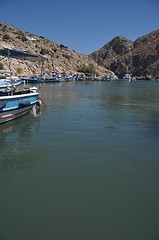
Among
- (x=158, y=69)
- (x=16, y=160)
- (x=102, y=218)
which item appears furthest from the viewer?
(x=158, y=69)

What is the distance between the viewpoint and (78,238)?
5.05 meters

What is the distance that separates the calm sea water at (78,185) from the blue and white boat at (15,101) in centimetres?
184

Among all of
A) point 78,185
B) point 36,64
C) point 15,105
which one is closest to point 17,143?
point 78,185

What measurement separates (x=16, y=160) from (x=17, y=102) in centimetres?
754

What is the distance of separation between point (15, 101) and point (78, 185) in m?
9.78

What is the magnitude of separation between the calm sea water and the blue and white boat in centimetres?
184

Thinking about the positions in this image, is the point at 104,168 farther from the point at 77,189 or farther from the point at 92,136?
the point at 92,136

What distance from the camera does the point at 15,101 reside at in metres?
15.6

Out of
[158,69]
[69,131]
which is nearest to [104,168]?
[69,131]

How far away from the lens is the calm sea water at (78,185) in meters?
5.36

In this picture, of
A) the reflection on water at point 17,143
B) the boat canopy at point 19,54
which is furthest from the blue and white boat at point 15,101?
the reflection on water at point 17,143

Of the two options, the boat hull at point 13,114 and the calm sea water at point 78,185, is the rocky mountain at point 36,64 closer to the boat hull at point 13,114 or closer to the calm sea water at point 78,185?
the boat hull at point 13,114

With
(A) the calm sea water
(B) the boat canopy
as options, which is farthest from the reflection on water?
(B) the boat canopy

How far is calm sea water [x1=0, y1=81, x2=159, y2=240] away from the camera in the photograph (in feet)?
17.6
